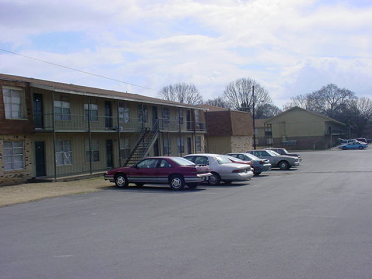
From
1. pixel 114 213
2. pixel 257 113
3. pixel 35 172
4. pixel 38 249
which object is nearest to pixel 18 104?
pixel 35 172

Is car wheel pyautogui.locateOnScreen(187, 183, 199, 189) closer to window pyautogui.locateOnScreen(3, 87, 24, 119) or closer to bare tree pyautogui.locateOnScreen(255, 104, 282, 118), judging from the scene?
window pyautogui.locateOnScreen(3, 87, 24, 119)

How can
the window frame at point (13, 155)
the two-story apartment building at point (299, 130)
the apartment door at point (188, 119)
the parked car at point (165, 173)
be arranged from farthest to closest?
1. the two-story apartment building at point (299, 130)
2. the apartment door at point (188, 119)
3. the window frame at point (13, 155)
4. the parked car at point (165, 173)

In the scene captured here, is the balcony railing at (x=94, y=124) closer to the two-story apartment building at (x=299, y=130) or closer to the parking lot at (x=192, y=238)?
the parking lot at (x=192, y=238)

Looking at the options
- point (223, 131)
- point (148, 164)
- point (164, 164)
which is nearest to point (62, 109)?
point (148, 164)

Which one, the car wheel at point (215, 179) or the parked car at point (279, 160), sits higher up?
the parked car at point (279, 160)

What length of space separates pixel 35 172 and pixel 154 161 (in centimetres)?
813

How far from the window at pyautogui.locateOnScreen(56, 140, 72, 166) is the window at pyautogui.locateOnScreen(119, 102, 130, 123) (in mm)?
5621

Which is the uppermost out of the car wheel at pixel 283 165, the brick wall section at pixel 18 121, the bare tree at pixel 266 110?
the bare tree at pixel 266 110

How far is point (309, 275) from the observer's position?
5660 millimetres

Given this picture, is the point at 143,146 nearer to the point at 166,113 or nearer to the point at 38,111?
the point at 166,113

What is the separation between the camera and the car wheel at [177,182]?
57.6ft

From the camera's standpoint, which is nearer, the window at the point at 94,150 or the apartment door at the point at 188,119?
the window at the point at 94,150

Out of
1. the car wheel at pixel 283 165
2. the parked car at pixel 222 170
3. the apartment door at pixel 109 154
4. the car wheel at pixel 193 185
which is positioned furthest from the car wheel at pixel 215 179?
the car wheel at pixel 283 165

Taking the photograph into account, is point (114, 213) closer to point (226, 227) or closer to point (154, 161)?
point (226, 227)
